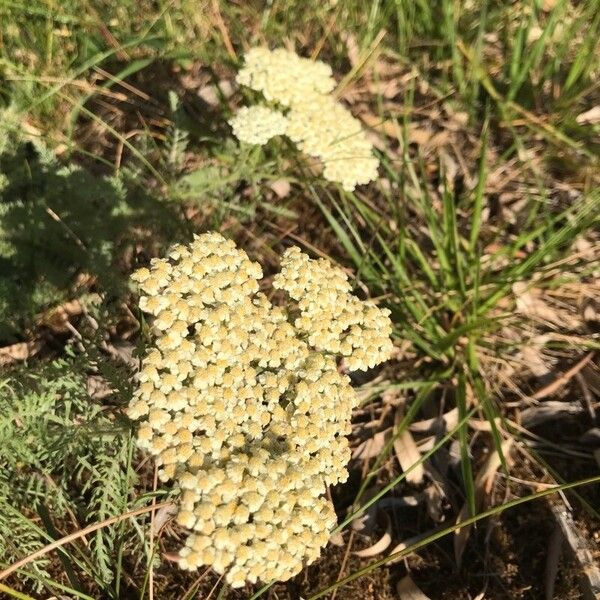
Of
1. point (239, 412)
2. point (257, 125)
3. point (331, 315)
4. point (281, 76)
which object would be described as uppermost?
point (281, 76)

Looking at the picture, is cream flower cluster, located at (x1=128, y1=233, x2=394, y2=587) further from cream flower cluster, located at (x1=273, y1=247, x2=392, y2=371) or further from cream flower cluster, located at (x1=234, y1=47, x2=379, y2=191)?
cream flower cluster, located at (x1=234, y1=47, x2=379, y2=191)

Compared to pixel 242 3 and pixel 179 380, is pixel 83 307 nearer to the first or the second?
pixel 179 380

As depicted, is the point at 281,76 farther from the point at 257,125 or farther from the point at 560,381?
the point at 560,381

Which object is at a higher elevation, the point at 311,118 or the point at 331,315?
the point at 311,118

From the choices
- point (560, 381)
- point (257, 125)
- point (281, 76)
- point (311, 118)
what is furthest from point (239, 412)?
point (560, 381)

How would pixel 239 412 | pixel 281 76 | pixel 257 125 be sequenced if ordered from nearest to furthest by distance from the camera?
1. pixel 239 412
2. pixel 257 125
3. pixel 281 76

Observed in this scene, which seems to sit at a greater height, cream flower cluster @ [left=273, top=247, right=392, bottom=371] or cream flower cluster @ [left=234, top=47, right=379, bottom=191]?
cream flower cluster @ [left=234, top=47, right=379, bottom=191]

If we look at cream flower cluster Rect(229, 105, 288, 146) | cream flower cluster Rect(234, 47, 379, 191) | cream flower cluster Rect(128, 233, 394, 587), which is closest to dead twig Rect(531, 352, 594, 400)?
cream flower cluster Rect(234, 47, 379, 191)
